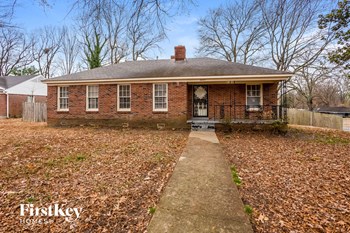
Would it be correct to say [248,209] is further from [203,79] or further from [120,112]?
[120,112]

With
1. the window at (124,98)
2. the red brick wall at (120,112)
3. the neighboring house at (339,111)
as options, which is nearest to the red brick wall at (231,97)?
the red brick wall at (120,112)

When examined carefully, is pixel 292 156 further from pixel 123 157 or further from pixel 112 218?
pixel 112 218

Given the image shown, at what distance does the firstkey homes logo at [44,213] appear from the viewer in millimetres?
2801

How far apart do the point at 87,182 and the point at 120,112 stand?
8.11 m

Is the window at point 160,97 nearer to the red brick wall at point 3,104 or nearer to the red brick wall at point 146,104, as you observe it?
the red brick wall at point 146,104

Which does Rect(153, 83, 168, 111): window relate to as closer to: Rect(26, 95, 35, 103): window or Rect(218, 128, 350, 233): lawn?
Rect(218, 128, 350, 233): lawn

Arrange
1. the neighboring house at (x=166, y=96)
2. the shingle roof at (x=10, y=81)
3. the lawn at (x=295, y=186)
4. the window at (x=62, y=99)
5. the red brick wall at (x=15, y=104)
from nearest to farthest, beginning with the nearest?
the lawn at (x=295, y=186)
the neighboring house at (x=166, y=96)
the window at (x=62, y=99)
the red brick wall at (x=15, y=104)
the shingle roof at (x=10, y=81)

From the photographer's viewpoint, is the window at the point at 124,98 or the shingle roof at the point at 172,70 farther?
the window at the point at 124,98

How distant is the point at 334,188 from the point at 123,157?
16.9 feet

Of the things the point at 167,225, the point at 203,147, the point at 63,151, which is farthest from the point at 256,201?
the point at 63,151

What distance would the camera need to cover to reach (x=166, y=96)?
1128cm

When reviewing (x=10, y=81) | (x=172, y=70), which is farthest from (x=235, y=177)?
(x=10, y=81)

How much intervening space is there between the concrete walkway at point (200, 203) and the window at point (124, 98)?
7.82 m

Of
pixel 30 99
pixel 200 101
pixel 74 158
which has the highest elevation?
pixel 30 99
